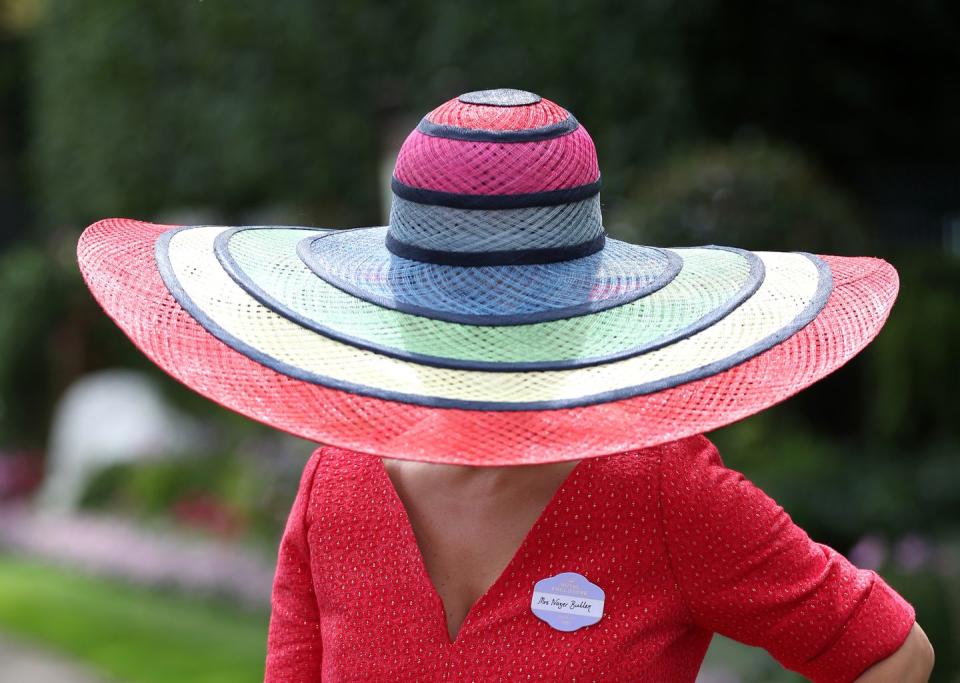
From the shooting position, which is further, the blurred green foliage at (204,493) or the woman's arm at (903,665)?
the blurred green foliage at (204,493)

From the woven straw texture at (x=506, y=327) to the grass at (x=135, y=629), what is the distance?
12.6 feet

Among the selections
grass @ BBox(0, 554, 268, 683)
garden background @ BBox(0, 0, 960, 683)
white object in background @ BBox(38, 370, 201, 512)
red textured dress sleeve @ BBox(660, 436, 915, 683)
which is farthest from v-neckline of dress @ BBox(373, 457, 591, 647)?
white object in background @ BBox(38, 370, 201, 512)

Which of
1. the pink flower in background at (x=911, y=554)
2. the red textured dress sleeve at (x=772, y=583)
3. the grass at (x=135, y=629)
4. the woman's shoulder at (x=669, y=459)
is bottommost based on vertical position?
the grass at (x=135, y=629)

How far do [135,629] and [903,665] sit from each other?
5.00 m

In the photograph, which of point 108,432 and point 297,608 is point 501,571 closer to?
point 297,608

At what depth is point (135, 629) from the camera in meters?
6.12

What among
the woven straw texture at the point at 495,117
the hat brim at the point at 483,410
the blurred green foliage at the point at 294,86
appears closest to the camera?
the hat brim at the point at 483,410

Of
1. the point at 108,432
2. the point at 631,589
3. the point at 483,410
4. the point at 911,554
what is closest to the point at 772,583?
the point at 631,589

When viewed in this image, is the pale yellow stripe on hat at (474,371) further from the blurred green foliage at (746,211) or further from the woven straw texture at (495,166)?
the blurred green foliage at (746,211)

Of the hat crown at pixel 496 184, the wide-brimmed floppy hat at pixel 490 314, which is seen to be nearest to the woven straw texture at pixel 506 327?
the wide-brimmed floppy hat at pixel 490 314

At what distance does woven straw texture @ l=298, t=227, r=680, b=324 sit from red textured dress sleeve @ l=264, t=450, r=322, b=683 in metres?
0.29

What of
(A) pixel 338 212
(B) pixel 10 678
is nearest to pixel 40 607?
(B) pixel 10 678

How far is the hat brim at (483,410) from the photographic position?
146cm

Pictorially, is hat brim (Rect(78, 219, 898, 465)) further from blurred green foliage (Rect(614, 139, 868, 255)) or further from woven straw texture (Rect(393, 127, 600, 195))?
blurred green foliage (Rect(614, 139, 868, 255))
